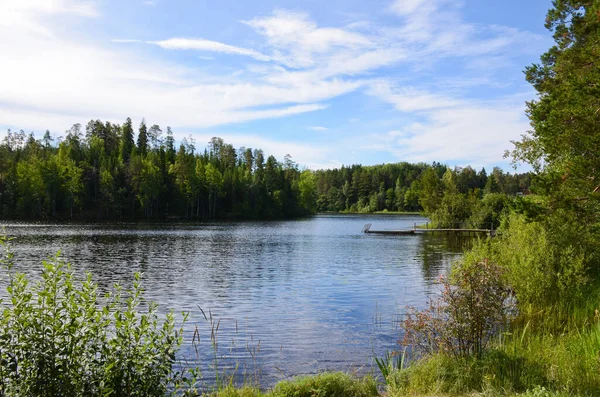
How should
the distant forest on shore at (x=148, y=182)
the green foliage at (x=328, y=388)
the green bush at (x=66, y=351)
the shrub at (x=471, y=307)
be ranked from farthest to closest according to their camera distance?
the distant forest on shore at (x=148, y=182) → the shrub at (x=471, y=307) → the green foliage at (x=328, y=388) → the green bush at (x=66, y=351)

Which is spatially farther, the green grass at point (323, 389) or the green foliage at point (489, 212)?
the green foliage at point (489, 212)

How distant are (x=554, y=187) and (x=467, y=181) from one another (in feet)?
515

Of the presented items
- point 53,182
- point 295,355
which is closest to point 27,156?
point 53,182

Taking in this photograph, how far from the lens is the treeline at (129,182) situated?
102 metres

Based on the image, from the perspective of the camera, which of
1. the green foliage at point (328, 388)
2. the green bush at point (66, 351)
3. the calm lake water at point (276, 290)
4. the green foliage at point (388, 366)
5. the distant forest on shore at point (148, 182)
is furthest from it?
the distant forest on shore at point (148, 182)

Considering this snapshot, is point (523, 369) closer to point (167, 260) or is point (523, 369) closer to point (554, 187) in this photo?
point (554, 187)

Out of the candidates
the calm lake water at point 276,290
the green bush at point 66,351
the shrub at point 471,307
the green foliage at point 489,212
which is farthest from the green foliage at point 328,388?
the green foliage at point 489,212

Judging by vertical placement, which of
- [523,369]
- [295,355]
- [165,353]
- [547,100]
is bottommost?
[295,355]

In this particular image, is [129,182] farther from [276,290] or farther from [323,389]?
[323,389]

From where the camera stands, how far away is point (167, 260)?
36125 mm

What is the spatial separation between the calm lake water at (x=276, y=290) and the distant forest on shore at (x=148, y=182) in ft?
152

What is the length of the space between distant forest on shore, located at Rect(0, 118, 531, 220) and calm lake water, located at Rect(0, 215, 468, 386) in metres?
46.2

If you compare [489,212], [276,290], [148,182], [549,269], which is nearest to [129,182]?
[148,182]

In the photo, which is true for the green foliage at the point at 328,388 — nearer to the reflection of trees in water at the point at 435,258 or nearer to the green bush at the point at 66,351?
the green bush at the point at 66,351
